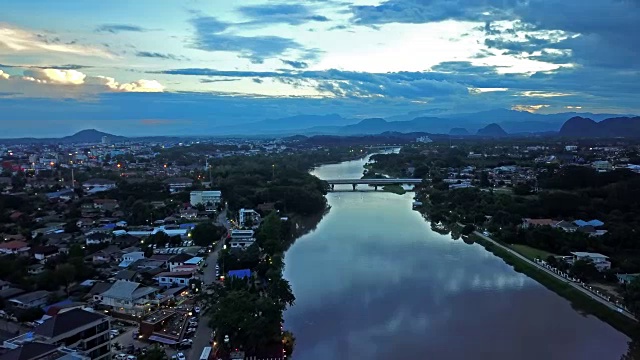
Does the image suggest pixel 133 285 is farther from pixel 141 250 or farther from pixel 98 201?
pixel 98 201

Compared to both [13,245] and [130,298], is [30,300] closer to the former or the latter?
[130,298]

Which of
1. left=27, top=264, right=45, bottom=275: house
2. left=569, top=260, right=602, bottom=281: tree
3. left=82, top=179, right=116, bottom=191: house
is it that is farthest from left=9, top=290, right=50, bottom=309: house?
left=82, top=179, right=116, bottom=191: house

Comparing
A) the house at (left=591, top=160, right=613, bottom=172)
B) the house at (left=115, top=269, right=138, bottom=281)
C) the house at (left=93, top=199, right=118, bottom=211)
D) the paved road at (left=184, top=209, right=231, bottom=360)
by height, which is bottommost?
the paved road at (left=184, top=209, right=231, bottom=360)

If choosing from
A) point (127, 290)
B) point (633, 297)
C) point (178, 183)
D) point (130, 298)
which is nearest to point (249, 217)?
point (127, 290)

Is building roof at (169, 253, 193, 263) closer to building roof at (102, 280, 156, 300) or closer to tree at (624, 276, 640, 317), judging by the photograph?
building roof at (102, 280, 156, 300)

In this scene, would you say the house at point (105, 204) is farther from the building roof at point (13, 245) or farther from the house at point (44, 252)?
the house at point (44, 252)

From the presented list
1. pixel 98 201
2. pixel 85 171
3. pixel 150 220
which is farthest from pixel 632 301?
pixel 85 171
